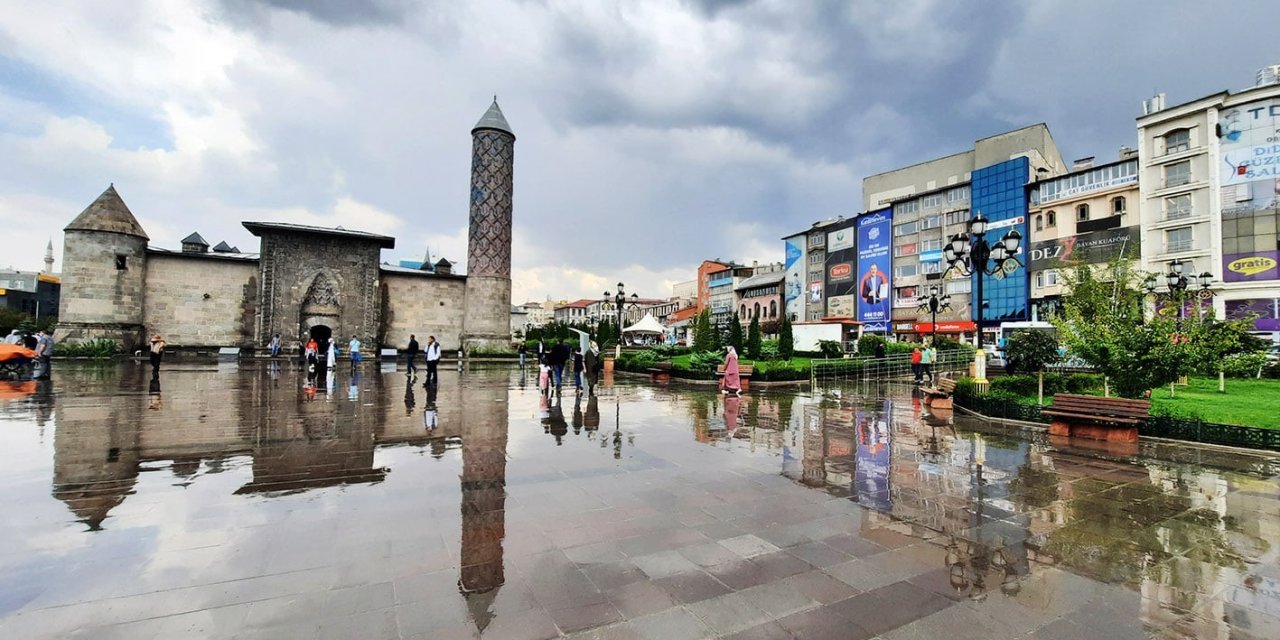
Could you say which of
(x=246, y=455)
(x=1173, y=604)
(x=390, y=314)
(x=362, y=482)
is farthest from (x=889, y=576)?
(x=390, y=314)

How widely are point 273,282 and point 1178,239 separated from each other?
56.0 meters

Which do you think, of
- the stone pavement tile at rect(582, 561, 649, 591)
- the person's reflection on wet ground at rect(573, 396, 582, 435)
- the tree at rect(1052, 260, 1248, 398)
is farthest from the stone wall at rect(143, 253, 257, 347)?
the tree at rect(1052, 260, 1248, 398)

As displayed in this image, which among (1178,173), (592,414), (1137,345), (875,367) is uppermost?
(1178,173)

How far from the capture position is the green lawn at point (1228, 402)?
11055mm

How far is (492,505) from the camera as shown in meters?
5.26

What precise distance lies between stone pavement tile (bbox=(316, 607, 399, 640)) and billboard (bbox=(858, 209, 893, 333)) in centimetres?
5529

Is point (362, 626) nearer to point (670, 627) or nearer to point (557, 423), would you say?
point (670, 627)

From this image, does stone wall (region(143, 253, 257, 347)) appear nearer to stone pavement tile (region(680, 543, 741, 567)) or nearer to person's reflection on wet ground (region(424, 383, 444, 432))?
person's reflection on wet ground (region(424, 383, 444, 432))

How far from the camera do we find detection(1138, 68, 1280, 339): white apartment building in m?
32.2

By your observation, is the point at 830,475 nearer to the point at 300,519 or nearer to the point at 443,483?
the point at 443,483

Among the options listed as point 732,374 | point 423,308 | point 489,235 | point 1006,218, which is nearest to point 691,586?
point 732,374

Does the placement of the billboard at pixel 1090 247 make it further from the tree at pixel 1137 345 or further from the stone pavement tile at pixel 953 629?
the stone pavement tile at pixel 953 629

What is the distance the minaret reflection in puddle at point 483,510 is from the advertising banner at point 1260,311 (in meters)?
42.1

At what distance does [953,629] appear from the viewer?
3.18m
